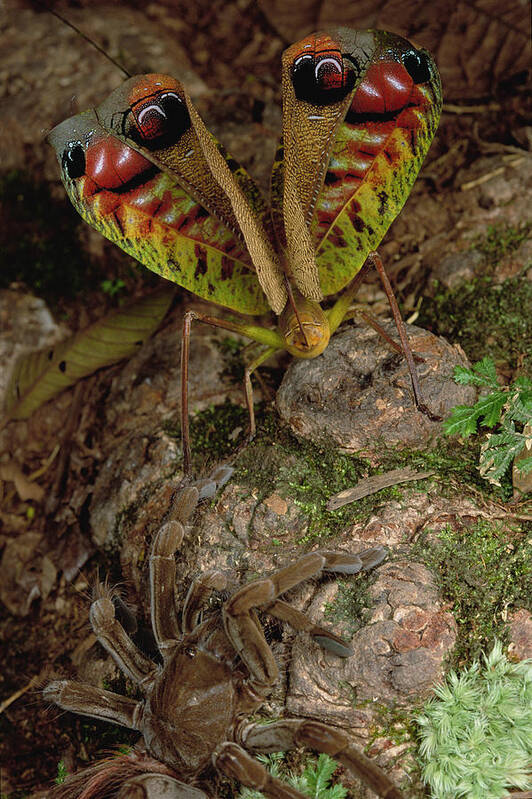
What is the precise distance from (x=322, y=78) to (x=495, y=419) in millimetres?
1216

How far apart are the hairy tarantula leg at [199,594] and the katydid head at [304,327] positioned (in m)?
0.82

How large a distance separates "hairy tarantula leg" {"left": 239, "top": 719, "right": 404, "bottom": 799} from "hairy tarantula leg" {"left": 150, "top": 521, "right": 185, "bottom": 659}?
1.35ft

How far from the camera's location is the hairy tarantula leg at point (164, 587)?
240 centimetres

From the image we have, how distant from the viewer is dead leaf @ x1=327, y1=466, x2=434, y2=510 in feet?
7.92

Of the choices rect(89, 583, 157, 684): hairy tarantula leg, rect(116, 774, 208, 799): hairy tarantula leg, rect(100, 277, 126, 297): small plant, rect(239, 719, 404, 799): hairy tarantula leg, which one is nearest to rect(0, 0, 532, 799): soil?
rect(100, 277, 126, 297): small plant

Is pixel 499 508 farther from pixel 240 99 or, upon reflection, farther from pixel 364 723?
pixel 240 99

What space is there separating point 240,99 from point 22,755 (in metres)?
3.26

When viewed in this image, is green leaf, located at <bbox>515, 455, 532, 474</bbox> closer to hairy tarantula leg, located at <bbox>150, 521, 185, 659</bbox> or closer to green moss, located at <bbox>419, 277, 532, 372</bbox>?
green moss, located at <bbox>419, 277, 532, 372</bbox>

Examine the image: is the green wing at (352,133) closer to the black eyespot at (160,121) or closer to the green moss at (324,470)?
the black eyespot at (160,121)

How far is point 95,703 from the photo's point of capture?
239 cm

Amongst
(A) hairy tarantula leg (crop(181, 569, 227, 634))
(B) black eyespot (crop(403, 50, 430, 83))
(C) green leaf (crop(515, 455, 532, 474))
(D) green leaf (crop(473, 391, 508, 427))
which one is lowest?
(A) hairy tarantula leg (crop(181, 569, 227, 634))

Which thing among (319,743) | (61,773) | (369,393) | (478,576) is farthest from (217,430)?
(61,773)

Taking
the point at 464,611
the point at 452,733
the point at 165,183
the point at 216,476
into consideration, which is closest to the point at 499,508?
the point at 464,611

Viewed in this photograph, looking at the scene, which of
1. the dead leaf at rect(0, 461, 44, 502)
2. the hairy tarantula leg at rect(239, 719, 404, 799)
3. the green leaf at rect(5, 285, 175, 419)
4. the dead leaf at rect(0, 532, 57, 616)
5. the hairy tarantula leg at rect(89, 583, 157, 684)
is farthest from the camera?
the dead leaf at rect(0, 461, 44, 502)
